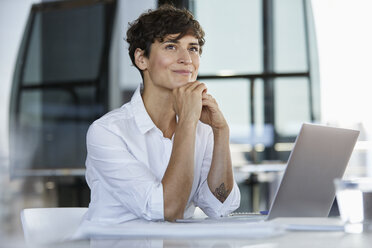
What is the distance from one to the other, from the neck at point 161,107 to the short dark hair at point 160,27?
149 mm

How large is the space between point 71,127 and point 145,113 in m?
3.90

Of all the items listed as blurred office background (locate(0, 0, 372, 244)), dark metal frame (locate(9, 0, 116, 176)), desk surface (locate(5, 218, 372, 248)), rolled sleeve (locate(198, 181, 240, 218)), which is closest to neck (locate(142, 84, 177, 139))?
rolled sleeve (locate(198, 181, 240, 218))

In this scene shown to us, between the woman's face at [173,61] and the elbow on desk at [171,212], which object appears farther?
the woman's face at [173,61]

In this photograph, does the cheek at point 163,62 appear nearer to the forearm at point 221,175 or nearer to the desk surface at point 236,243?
the forearm at point 221,175

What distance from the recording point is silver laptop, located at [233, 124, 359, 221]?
4.18 feet

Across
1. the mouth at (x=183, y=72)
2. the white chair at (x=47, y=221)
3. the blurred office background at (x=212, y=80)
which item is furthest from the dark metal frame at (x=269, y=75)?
the white chair at (x=47, y=221)

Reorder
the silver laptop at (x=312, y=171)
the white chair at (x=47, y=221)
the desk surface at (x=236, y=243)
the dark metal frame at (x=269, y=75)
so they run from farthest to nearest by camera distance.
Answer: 1. the dark metal frame at (x=269, y=75)
2. the white chair at (x=47, y=221)
3. the silver laptop at (x=312, y=171)
4. the desk surface at (x=236, y=243)

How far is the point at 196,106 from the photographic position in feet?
5.73

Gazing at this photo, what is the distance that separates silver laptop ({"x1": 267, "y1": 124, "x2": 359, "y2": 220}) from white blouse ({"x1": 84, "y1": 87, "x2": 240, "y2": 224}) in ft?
1.16

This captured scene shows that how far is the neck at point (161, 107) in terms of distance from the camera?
1927 mm

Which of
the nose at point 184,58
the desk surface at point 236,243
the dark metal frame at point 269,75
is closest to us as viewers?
the desk surface at point 236,243

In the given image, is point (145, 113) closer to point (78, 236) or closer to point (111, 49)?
point (78, 236)

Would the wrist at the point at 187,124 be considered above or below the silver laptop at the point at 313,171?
above

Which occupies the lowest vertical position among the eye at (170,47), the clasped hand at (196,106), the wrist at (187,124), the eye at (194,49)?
the wrist at (187,124)
